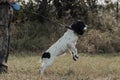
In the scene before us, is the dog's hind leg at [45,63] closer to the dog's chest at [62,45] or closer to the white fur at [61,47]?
the white fur at [61,47]

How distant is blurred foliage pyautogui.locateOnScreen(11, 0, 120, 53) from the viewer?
1495cm

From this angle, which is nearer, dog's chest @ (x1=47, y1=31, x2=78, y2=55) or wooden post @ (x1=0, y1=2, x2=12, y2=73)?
wooden post @ (x1=0, y1=2, x2=12, y2=73)

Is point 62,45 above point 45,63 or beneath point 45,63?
above

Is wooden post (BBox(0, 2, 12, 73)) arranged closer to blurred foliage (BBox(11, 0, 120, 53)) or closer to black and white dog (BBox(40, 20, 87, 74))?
black and white dog (BBox(40, 20, 87, 74))

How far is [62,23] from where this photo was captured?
53.0 feet

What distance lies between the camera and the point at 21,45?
14.6m

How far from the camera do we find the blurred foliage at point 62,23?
14945 millimetres

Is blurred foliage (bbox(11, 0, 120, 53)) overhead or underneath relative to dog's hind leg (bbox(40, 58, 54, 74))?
underneath

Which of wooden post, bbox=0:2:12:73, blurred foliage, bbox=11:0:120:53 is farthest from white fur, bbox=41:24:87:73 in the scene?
blurred foliage, bbox=11:0:120:53

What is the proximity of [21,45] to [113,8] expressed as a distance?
527 cm

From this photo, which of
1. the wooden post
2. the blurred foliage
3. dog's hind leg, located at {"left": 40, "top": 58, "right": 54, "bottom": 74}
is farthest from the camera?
the blurred foliage

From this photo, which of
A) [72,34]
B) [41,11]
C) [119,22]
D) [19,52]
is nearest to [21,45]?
[19,52]

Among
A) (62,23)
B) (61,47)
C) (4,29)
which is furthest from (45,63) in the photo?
(62,23)

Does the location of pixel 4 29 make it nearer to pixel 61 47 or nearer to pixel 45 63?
pixel 45 63
